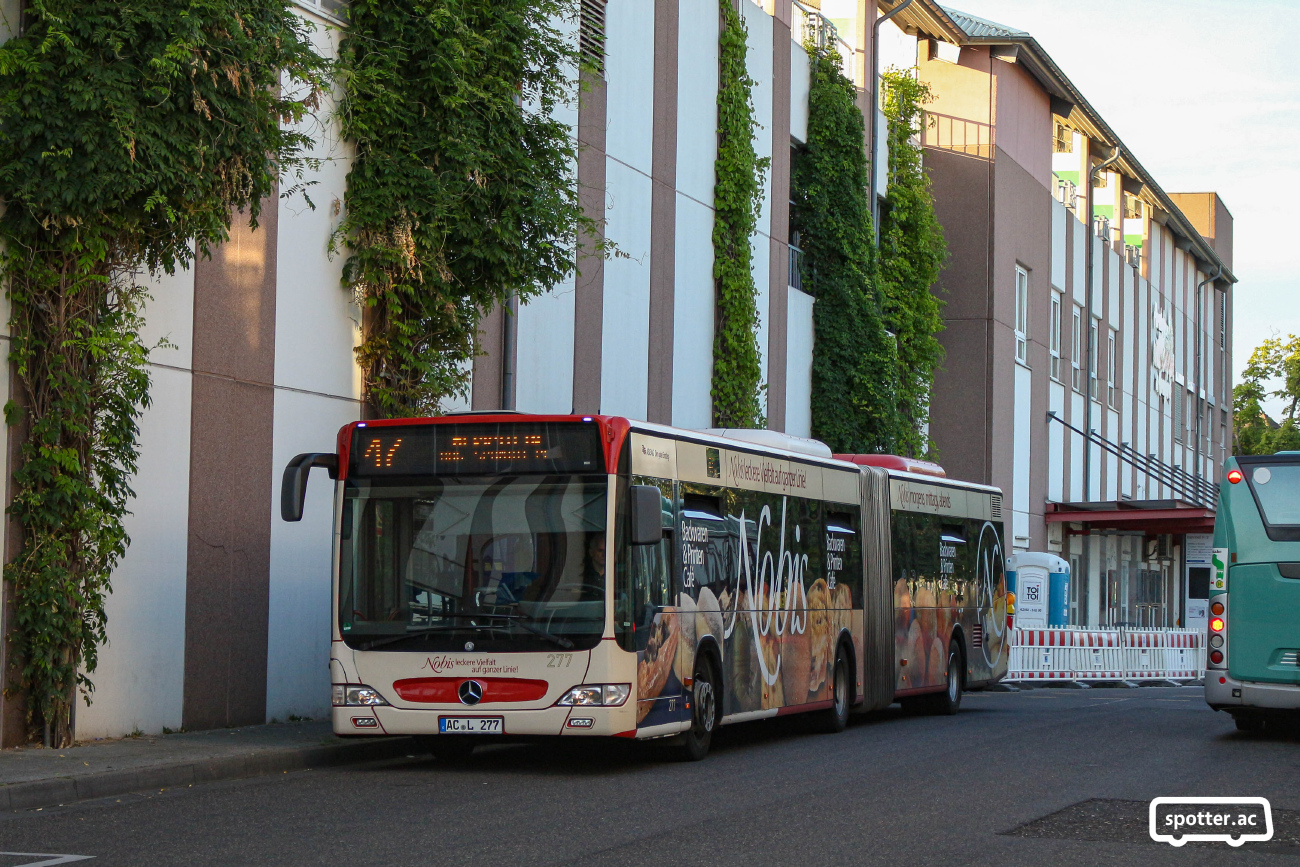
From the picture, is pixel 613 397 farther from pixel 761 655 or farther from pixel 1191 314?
pixel 1191 314

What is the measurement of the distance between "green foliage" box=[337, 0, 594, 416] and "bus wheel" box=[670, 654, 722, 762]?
5.18m

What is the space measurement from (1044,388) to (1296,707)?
90.3 ft

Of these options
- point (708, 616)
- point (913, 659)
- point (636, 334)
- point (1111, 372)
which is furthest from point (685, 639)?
point (1111, 372)

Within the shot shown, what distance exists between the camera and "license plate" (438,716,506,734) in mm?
12609

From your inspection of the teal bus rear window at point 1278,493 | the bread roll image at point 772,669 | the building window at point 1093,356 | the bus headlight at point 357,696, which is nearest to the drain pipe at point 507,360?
the bread roll image at point 772,669

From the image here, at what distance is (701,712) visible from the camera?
46.3 feet

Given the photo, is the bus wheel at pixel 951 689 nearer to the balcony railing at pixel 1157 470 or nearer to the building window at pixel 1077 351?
the balcony railing at pixel 1157 470

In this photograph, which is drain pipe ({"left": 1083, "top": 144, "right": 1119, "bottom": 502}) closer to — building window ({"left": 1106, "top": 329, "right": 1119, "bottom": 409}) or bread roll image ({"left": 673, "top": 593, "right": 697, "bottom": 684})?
building window ({"left": 1106, "top": 329, "right": 1119, "bottom": 409})

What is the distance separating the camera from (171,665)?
48.4 ft

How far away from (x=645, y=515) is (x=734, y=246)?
1452 centimetres

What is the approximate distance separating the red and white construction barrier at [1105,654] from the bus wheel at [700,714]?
16.4 meters

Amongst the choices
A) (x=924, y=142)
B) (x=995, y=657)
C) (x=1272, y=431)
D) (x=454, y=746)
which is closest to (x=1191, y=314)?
(x=1272, y=431)

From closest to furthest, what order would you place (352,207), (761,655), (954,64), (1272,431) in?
(761,655), (352,207), (954,64), (1272,431)

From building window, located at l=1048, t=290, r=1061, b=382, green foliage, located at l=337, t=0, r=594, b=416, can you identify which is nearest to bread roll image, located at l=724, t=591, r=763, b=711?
green foliage, located at l=337, t=0, r=594, b=416
